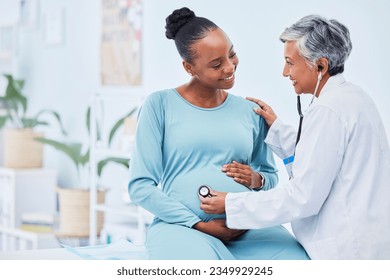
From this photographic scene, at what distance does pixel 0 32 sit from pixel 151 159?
3491mm

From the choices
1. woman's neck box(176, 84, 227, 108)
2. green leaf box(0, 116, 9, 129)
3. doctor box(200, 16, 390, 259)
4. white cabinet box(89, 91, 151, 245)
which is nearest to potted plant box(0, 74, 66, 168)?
green leaf box(0, 116, 9, 129)

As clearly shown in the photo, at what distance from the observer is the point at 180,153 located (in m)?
1.72

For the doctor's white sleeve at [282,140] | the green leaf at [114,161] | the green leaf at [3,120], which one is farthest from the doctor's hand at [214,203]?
the green leaf at [3,120]

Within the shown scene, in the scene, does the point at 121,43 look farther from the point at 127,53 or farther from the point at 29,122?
the point at 29,122

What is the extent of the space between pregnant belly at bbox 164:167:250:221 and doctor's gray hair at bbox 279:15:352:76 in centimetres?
37

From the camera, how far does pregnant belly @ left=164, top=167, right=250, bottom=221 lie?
67.7 inches

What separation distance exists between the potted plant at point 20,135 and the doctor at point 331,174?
2.84 m

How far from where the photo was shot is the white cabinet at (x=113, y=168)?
11.4 feet

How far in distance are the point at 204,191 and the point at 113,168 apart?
2.47 m

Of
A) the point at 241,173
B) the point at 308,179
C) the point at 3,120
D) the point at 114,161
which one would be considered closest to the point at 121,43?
the point at 114,161

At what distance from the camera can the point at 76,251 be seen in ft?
6.14

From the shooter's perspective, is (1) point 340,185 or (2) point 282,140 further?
(2) point 282,140
